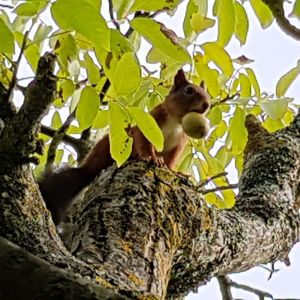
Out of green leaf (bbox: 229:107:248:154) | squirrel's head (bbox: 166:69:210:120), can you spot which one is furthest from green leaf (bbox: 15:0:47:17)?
squirrel's head (bbox: 166:69:210:120)

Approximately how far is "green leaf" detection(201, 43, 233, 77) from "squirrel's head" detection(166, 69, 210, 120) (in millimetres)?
1306

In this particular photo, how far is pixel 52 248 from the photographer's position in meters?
1.07

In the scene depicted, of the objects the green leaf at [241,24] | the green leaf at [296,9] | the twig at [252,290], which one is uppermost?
the green leaf at [241,24]

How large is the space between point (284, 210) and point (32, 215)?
2.72ft

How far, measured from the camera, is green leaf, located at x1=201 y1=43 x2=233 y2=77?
5.63ft

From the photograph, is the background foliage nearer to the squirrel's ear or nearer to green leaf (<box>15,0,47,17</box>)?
green leaf (<box>15,0,47,17</box>)

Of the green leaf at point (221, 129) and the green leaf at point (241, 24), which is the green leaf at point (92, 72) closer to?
the green leaf at point (241, 24)

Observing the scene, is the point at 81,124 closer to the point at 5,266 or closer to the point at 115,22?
the point at 115,22

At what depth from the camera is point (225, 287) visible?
2.00 meters

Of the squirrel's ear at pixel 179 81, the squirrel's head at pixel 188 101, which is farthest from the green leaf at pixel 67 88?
the squirrel's ear at pixel 179 81

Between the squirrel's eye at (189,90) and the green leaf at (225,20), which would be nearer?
the green leaf at (225,20)

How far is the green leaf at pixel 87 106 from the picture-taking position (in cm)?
138

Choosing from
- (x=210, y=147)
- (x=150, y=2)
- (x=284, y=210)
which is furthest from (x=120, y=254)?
(x=210, y=147)

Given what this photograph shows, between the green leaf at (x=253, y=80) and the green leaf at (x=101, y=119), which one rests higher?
the green leaf at (x=253, y=80)
